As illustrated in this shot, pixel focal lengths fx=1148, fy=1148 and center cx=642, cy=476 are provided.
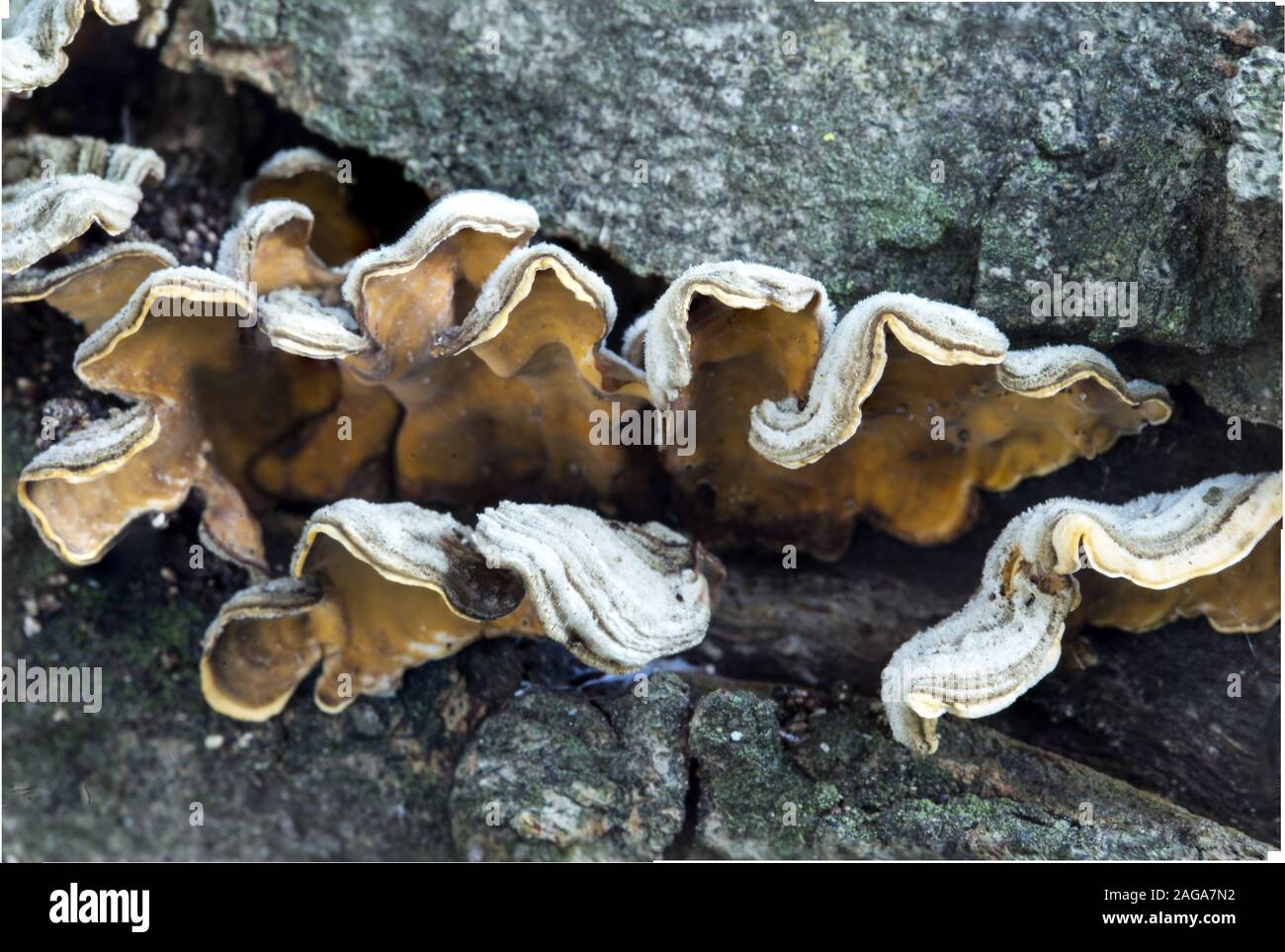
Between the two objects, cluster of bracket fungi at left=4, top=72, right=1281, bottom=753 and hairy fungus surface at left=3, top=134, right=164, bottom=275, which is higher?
hairy fungus surface at left=3, top=134, right=164, bottom=275

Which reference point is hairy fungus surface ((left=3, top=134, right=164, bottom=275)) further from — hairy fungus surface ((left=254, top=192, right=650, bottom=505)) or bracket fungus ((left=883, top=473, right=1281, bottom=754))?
bracket fungus ((left=883, top=473, right=1281, bottom=754))

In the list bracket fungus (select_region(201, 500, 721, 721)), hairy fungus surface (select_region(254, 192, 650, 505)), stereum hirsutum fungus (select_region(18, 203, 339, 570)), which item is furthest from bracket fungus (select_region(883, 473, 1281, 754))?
stereum hirsutum fungus (select_region(18, 203, 339, 570))

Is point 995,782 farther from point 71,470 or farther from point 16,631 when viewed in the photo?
point 16,631

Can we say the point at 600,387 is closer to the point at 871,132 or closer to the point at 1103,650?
the point at 871,132

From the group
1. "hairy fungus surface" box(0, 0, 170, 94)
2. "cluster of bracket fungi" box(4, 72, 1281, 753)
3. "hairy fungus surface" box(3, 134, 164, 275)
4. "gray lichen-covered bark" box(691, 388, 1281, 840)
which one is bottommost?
"gray lichen-covered bark" box(691, 388, 1281, 840)

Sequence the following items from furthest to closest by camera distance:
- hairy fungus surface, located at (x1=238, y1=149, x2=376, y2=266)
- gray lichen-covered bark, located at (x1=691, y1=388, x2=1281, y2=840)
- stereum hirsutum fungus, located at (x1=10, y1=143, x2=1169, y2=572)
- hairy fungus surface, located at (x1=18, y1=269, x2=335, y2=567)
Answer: hairy fungus surface, located at (x1=238, y1=149, x2=376, y2=266)
gray lichen-covered bark, located at (x1=691, y1=388, x2=1281, y2=840)
hairy fungus surface, located at (x1=18, y1=269, x2=335, y2=567)
stereum hirsutum fungus, located at (x1=10, y1=143, x2=1169, y2=572)

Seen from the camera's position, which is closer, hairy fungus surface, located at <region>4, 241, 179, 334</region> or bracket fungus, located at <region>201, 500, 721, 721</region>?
bracket fungus, located at <region>201, 500, 721, 721</region>

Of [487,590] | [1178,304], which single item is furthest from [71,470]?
[1178,304]
